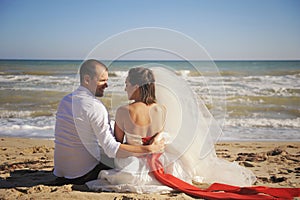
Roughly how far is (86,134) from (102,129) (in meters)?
0.23

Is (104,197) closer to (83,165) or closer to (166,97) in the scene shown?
(83,165)

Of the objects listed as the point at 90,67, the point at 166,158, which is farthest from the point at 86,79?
the point at 166,158

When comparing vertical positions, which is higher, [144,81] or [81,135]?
[144,81]

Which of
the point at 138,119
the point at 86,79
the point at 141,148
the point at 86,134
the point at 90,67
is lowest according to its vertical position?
the point at 141,148

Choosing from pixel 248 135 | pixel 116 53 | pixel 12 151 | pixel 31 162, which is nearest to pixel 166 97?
pixel 116 53

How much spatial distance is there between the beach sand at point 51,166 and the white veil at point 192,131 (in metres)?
0.41

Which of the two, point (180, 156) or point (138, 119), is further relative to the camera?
point (180, 156)

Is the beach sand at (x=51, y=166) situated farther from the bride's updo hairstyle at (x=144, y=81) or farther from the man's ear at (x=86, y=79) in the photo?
the man's ear at (x=86, y=79)

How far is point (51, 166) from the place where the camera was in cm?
470

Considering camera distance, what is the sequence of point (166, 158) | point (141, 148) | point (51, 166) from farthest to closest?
1. point (51, 166)
2. point (166, 158)
3. point (141, 148)

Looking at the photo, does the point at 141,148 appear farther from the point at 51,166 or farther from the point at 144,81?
the point at 51,166

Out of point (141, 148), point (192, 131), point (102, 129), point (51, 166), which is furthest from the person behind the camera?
point (51, 166)

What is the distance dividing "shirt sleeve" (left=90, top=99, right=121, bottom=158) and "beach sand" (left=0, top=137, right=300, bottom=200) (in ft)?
1.50

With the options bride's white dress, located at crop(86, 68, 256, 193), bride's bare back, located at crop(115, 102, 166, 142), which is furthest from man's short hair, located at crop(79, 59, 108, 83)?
bride's white dress, located at crop(86, 68, 256, 193)
